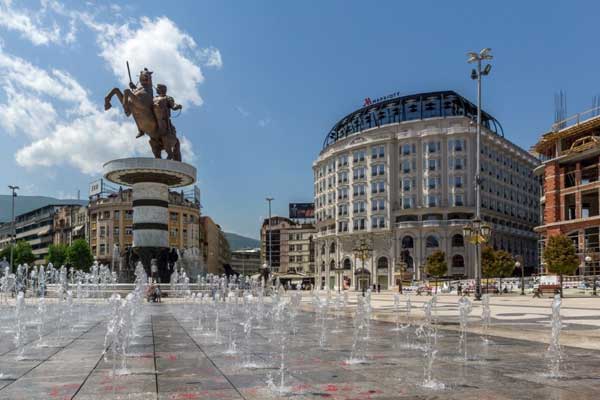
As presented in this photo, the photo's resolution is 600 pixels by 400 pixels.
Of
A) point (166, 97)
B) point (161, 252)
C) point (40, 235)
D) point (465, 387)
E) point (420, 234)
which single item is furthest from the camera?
point (40, 235)

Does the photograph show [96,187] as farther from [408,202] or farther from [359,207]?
[408,202]

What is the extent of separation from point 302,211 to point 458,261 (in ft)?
231

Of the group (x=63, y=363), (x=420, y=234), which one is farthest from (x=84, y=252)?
(x=63, y=363)

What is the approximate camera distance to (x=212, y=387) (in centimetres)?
796

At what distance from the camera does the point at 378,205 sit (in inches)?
3546

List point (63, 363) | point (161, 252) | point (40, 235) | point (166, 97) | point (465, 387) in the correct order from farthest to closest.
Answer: point (40, 235) < point (166, 97) < point (161, 252) < point (63, 363) < point (465, 387)

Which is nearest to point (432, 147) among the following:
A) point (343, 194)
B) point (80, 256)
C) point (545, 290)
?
point (343, 194)

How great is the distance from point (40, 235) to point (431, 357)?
442 ft

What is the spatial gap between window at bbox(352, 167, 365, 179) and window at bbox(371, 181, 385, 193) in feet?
8.52

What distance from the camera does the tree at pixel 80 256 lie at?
8981cm

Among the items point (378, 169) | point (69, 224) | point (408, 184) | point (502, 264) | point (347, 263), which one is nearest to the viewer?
point (502, 264)

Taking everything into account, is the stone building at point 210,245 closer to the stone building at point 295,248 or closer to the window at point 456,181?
the stone building at point 295,248

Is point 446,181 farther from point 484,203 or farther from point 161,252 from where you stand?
point 161,252

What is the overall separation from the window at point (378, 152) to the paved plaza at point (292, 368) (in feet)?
249
